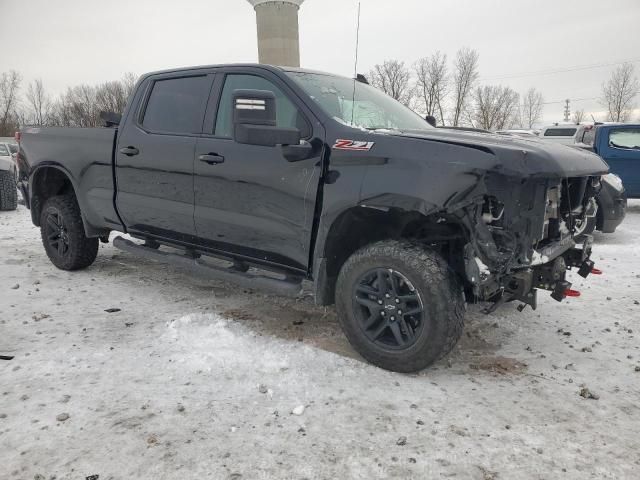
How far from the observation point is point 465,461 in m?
2.30

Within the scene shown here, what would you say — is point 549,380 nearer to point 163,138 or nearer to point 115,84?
point 163,138

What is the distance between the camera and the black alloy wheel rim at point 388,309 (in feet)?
9.99

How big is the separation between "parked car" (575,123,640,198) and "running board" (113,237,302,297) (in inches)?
338

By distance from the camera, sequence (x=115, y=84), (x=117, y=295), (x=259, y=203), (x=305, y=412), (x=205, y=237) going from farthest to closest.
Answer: (x=115, y=84), (x=117, y=295), (x=205, y=237), (x=259, y=203), (x=305, y=412)

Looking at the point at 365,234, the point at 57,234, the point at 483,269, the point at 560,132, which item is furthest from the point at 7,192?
the point at 560,132

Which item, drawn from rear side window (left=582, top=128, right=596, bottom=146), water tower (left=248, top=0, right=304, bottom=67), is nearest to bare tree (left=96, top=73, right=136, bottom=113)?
water tower (left=248, top=0, right=304, bottom=67)

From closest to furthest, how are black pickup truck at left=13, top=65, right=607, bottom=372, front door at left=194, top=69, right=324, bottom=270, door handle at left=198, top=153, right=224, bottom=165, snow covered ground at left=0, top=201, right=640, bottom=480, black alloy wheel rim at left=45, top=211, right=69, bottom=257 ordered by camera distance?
snow covered ground at left=0, top=201, right=640, bottom=480 → black pickup truck at left=13, top=65, right=607, bottom=372 → front door at left=194, top=69, right=324, bottom=270 → door handle at left=198, top=153, right=224, bottom=165 → black alloy wheel rim at left=45, top=211, right=69, bottom=257

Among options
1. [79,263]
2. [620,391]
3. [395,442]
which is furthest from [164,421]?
[79,263]

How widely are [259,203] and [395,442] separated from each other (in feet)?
5.96

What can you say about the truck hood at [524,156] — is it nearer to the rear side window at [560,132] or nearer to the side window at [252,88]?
the side window at [252,88]

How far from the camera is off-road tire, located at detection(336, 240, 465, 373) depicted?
292 centimetres

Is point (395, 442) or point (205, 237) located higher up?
point (205, 237)

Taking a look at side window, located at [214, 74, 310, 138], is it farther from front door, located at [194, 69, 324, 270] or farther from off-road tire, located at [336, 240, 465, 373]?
off-road tire, located at [336, 240, 465, 373]

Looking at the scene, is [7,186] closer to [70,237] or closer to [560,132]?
[70,237]
